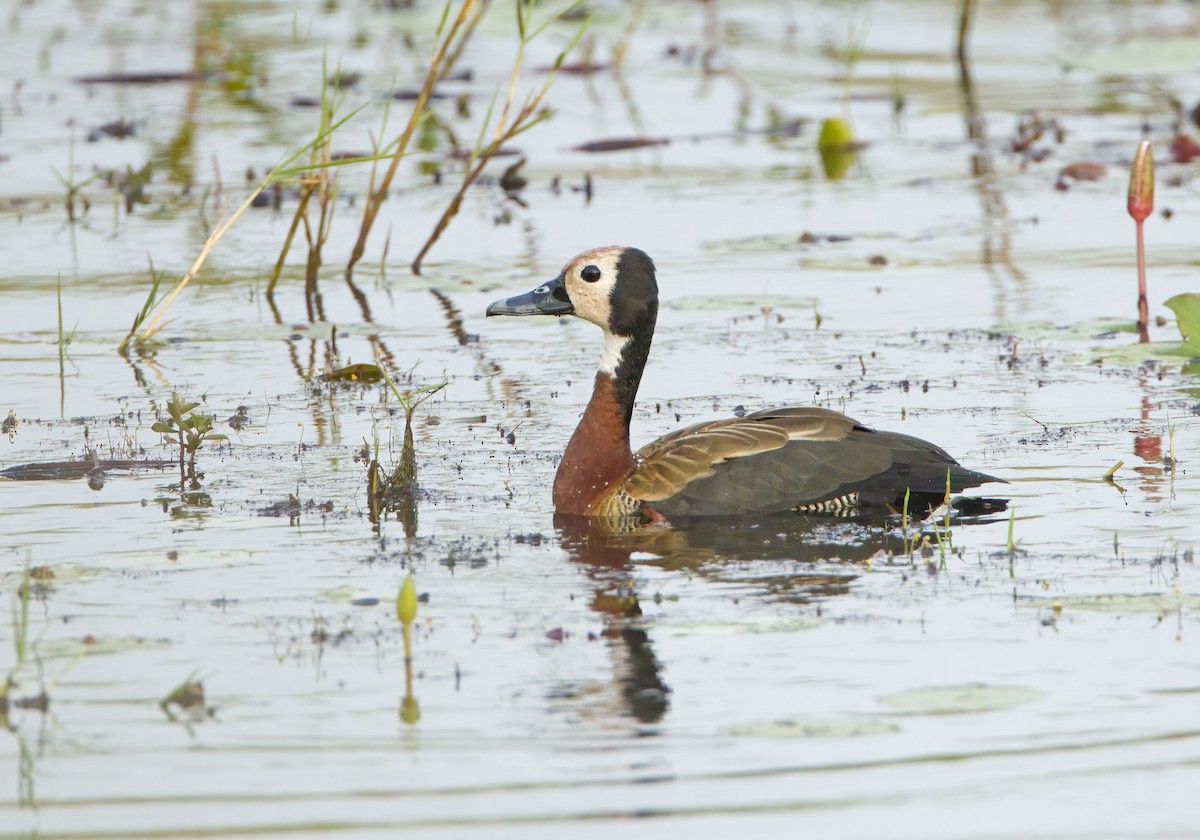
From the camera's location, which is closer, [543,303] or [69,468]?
[69,468]

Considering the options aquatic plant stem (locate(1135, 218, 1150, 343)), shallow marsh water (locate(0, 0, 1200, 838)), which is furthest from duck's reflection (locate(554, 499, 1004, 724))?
aquatic plant stem (locate(1135, 218, 1150, 343))

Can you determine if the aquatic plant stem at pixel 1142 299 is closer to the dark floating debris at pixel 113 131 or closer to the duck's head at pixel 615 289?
the duck's head at pixel 615 289

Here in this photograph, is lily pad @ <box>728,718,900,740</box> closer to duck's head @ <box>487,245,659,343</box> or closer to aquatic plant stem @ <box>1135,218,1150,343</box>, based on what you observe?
duck's head @ <box>487,245,659,343</box>

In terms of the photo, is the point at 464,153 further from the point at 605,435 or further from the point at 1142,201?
the point at 605,435

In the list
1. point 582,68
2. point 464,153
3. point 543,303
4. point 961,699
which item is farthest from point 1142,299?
point 582,68

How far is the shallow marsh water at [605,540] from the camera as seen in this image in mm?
4984

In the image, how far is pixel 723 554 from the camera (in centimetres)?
706

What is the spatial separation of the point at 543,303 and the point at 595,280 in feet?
0.91

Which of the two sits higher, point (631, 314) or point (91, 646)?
point (631, 314)

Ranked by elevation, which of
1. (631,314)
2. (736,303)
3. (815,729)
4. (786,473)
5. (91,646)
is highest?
(736,303)

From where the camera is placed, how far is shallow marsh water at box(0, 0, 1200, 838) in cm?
498

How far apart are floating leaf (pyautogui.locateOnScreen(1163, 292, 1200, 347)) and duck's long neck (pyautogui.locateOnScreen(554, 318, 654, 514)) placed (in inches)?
105

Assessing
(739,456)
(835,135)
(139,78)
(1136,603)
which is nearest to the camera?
(1136,603)

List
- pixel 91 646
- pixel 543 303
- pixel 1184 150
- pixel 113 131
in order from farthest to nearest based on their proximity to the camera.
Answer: pixel 113 131 → pixel 1184 150 → pixel 543 303 → pixel 91 646
